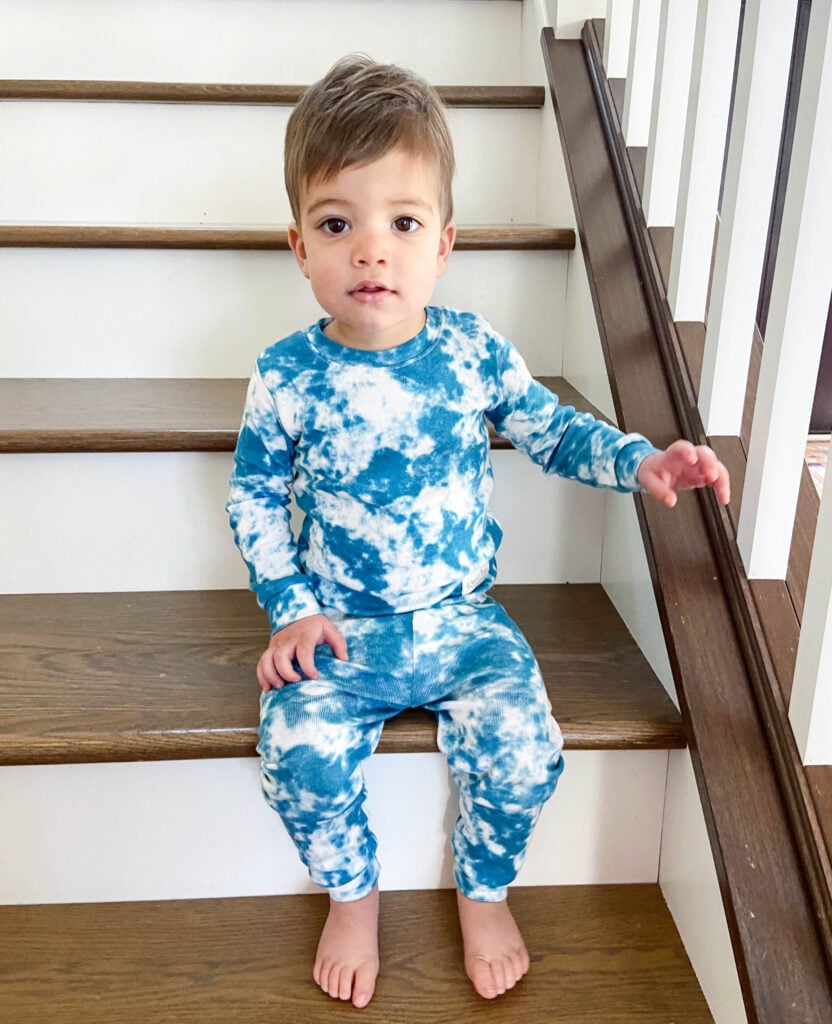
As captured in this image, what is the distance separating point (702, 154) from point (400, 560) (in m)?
0.56

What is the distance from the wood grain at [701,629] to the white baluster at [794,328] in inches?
3.0

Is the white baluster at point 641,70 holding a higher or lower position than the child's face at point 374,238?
higher

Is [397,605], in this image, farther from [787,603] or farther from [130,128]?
[130,128]

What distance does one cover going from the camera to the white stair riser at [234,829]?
96 cm

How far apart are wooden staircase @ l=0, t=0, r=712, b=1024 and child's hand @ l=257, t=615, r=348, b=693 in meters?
0.05

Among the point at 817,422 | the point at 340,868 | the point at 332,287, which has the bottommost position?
the point at 817,422

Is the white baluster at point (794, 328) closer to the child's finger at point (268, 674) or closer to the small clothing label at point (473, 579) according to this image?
the small clothing label at point (473, 579)

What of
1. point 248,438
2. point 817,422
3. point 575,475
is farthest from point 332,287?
point 817,422

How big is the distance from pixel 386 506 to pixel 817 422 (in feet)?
6.37

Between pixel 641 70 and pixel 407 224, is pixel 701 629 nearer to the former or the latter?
pixel 407 224

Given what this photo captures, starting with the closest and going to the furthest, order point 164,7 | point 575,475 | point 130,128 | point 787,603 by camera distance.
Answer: point 787,603 → point 575,475 → point 130,128 → point 164,7

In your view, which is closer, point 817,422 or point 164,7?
point 164,7

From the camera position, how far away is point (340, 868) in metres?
0.91

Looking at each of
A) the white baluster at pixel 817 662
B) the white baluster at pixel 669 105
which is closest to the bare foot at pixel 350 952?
the white baluster at pixel 817 662
